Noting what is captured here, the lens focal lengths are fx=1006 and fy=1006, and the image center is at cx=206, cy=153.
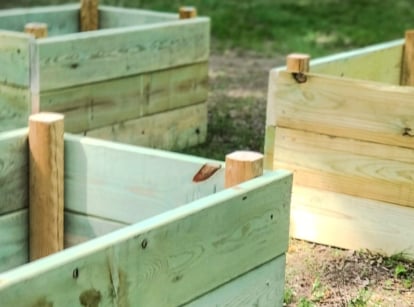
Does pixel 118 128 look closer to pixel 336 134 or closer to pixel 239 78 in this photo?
pixel 336 134

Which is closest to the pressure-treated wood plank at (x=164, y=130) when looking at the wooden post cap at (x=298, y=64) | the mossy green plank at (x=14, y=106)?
the mossy green plank at (x=14, y=106)

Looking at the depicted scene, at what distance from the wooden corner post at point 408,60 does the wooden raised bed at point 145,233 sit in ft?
9.00

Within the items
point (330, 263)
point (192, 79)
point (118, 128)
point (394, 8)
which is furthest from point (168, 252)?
point (394, 8)

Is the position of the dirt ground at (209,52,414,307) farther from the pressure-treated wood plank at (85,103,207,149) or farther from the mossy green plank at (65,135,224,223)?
the pressure-treated wood plank at (85,103,207,149)

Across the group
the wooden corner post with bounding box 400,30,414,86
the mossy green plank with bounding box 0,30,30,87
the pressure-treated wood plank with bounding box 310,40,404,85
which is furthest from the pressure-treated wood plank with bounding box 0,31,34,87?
the wooden corner post with bounding box 400,30,414,86

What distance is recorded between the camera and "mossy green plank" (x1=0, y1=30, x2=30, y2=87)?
464 centimetres

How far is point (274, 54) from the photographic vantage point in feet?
31.0

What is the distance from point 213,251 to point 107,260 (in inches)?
16.3

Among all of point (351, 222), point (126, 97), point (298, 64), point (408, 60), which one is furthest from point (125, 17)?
point (351, 222)

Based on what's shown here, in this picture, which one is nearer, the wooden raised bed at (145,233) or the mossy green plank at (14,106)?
the wooden raised bed at (145,233)

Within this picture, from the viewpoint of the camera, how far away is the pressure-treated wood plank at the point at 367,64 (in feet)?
14.9

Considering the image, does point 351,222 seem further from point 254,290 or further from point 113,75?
point 113,75

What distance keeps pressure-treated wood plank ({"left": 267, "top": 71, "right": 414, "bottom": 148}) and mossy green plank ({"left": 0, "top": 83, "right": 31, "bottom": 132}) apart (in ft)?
3.98

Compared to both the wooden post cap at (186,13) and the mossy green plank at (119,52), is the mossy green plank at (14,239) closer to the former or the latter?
the mossy green plank at (119,52)
